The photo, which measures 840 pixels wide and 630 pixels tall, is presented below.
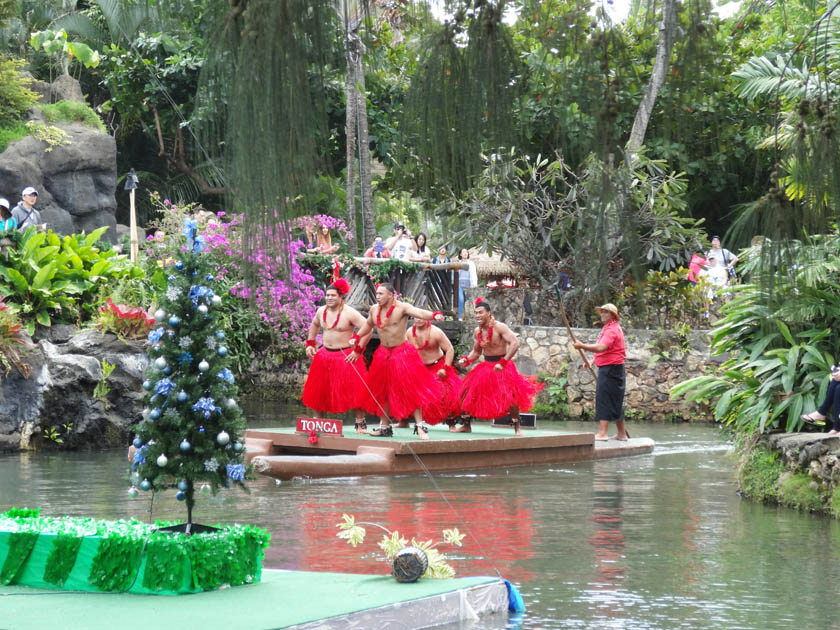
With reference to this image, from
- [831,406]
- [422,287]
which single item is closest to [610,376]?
[831,406]

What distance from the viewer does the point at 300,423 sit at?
12398mm

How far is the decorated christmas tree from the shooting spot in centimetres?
587

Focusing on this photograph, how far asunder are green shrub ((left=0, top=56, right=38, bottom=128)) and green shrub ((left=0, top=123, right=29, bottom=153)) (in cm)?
10

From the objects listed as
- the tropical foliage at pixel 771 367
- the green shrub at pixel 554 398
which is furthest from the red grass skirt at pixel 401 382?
the green shrub at pixel 554 398

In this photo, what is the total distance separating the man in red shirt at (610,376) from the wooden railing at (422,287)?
16.5 feet

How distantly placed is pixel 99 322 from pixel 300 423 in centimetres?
392

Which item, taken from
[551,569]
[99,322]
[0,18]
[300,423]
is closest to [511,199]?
[0,18]

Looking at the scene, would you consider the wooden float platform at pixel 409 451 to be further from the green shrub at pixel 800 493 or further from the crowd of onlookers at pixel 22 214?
the crowd of onlookers at pixel 22 214

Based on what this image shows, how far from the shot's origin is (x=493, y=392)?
13.2m

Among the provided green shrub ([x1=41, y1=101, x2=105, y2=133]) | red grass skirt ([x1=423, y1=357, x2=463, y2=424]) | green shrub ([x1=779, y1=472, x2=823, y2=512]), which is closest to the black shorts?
red grass skirt ([x1=423, y1=357, x2=463, y2=424])

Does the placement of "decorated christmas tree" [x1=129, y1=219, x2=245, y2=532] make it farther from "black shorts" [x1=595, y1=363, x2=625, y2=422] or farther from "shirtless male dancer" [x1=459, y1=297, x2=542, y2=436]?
"black shorts" [x1=595, y1=363, x2=625, y2=422]

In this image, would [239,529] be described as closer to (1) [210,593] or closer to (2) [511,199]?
(1) [210,593]

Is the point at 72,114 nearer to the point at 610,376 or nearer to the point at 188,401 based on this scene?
the point at 610,376

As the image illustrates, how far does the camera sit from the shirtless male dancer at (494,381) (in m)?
13.2
